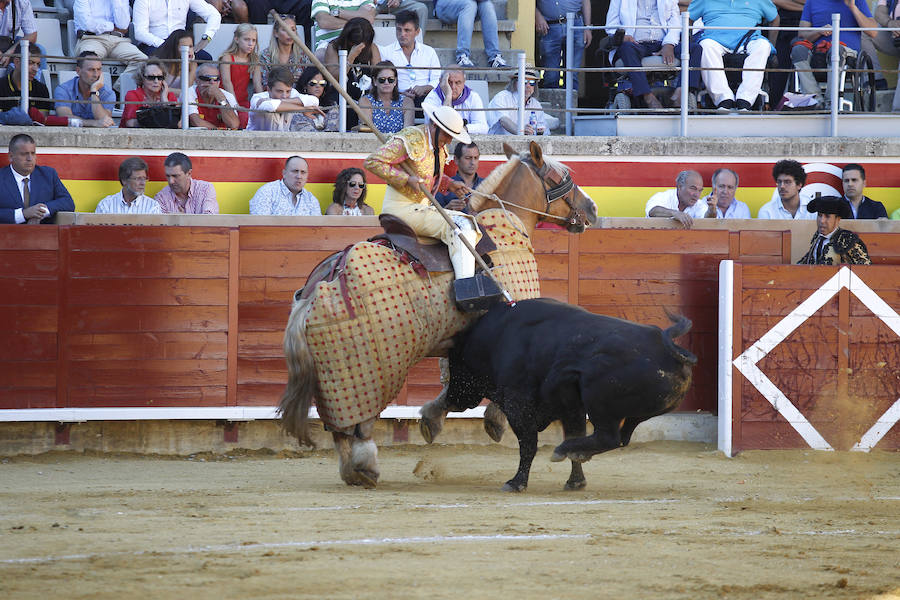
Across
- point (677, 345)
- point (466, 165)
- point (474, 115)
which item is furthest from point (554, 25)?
point (677, 345)

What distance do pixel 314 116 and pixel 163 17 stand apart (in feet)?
5.68

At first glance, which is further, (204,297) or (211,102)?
(211,102)

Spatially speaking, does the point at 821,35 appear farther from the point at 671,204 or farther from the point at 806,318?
the point at 806,318

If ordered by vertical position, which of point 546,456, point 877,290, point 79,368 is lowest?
point 546,456

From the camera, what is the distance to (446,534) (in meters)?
4.66

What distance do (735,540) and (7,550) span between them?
8.52ft

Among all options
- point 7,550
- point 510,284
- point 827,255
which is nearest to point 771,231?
point 827,255

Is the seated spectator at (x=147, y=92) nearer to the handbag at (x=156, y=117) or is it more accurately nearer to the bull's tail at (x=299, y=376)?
the handbag at (x=156, y=117)

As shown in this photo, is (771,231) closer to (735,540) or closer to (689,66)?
(689,66)

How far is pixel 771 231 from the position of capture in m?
9.02

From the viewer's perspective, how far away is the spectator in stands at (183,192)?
30.4 ft

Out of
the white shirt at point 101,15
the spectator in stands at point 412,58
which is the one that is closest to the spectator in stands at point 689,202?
the spectator in stands at point 412,58

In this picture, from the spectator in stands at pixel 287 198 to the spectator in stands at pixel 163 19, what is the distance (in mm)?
1925

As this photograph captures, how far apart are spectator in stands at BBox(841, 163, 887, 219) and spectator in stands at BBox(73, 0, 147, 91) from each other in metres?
5.99
